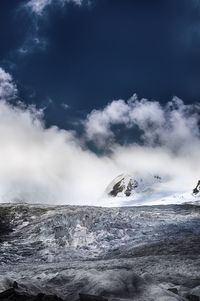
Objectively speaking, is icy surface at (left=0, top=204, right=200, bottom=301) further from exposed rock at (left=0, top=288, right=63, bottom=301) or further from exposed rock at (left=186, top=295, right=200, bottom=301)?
exposed rock at (left=0, top=288, right=63, bottom=301)

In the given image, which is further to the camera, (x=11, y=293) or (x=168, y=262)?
(x=168, y=262)

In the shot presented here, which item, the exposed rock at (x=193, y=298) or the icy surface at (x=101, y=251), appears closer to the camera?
the exposed rock at (x=193, y=298)

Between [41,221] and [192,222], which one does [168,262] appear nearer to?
[192,222]

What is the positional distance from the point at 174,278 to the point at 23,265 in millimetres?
18006

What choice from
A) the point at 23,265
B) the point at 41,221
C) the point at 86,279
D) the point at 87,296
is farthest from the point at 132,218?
the point at 87,296

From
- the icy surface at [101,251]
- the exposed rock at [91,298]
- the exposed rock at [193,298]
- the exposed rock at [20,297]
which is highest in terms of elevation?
the icy surface at [101,251]

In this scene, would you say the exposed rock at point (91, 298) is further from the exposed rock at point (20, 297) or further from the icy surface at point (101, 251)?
the icy surface at point (101, 251)

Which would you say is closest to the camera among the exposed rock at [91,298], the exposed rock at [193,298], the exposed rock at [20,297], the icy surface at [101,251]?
the exposed rock at [20,297]

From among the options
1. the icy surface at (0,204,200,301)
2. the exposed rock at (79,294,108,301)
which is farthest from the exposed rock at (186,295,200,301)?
the exposed rock at (79,294,108,301)

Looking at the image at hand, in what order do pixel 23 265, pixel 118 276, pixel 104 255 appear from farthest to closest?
pixel 104 255
pixel 23 265
pixel 118 276

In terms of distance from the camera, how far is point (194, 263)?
37.6 metres

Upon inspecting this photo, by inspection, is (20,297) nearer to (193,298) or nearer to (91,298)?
(91,298)

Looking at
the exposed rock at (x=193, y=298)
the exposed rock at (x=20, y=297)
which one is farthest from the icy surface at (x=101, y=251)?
the exposed rock at (x=20, y=297)

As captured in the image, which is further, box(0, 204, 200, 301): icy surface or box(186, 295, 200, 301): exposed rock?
box(0, 204, 200, 301): icy surface
